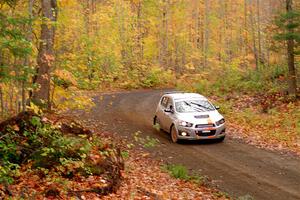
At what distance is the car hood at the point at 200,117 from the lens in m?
14.6

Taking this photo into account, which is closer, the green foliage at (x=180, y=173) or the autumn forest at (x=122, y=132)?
the autumn forest at (x=122, y=132)

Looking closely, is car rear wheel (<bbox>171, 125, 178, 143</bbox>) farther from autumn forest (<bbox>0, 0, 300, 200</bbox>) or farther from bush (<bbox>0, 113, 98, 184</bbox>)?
bush (<bbox>0, 113, 98, 184</bbox>)

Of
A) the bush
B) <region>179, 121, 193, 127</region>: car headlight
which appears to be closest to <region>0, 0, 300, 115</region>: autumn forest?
the bush

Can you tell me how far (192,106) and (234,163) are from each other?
4023 millimetres

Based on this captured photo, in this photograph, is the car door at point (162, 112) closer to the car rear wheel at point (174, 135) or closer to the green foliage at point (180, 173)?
the car rear wheel at point (174, 135)

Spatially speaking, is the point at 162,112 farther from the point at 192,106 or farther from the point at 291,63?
the point at 291,63

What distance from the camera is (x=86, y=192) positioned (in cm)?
786

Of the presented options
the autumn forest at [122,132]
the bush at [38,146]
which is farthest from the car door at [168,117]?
the bush at [38,146]

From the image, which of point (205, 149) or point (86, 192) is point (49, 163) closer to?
point (86, 192)

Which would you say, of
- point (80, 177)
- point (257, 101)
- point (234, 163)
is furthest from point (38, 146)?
point (257, 101)

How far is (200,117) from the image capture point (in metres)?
14.8

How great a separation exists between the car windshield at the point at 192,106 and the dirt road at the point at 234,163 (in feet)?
4.48

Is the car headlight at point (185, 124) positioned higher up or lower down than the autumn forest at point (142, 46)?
lower down

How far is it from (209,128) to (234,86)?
15065 millimetres
